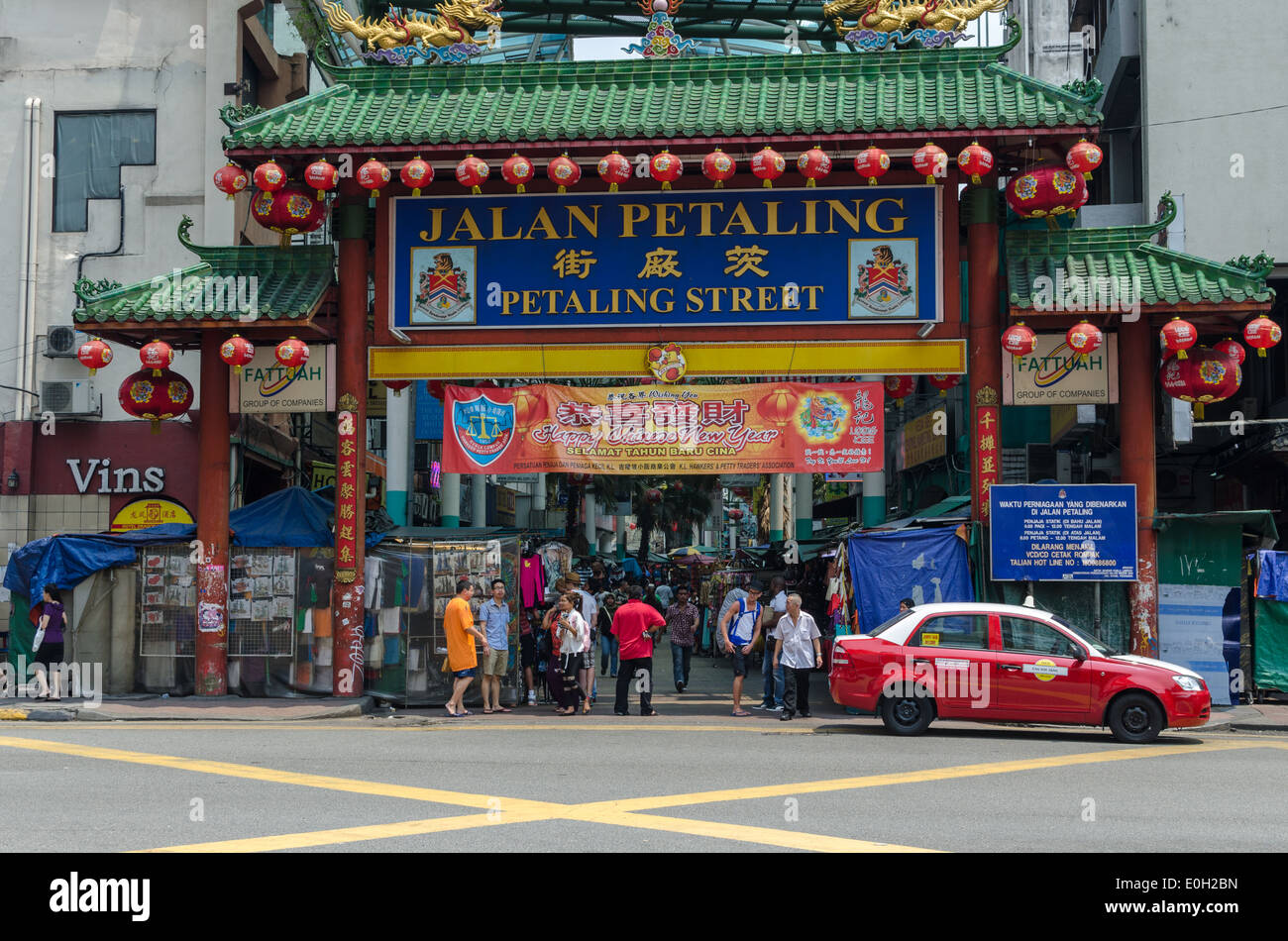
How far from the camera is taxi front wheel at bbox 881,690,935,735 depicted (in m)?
16.1

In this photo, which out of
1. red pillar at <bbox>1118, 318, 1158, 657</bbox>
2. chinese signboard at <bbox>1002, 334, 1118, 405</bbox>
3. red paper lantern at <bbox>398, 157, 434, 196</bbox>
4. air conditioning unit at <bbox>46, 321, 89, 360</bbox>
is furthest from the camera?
air conditioning unit at <bbox>46, 321, 89, 360</bbox>

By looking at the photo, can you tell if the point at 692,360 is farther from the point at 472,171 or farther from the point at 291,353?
the point at 291,353

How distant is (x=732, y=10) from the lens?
1254 inches

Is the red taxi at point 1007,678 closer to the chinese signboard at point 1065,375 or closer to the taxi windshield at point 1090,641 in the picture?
the taxi windshield at point 1090,641

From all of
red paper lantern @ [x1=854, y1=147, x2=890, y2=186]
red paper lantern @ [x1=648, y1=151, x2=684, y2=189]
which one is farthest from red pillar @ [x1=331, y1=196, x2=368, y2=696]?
red paper lantern @ [x1=854, y1=147, x2=890, y2=186]

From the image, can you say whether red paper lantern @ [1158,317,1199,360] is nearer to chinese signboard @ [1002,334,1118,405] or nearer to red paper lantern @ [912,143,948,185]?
chinese signboard @ [1002,334,1118,405]

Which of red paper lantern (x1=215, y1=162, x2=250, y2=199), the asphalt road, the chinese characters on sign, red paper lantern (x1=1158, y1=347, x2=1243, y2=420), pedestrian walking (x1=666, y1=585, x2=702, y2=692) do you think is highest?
red paper lantern (x1=215, y1=162, x2=250, y2=199)

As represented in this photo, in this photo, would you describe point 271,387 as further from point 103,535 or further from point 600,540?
point 600,540

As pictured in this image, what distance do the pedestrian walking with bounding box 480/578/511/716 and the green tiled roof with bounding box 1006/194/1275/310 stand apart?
8.15 m

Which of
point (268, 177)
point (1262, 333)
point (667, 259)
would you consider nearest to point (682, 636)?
point (667, 259)

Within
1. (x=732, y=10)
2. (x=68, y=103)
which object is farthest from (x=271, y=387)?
(x=732, y=10)

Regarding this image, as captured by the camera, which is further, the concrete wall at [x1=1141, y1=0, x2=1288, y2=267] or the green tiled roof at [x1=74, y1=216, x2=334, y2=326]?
the concrete wall at [x1=1141, y1=0, x2=1288, y2=267]

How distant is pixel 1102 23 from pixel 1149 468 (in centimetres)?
1537

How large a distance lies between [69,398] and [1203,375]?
1990cm
